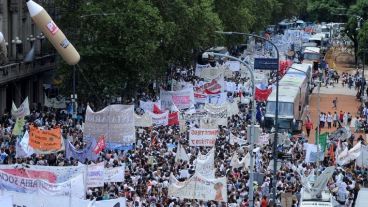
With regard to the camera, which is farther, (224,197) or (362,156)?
(362,156)

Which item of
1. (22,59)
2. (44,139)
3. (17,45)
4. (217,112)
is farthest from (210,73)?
(44,139)

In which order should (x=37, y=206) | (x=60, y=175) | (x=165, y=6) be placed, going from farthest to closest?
(x=165, y=6) < (x=60, y=175) < (x=37, y=206)

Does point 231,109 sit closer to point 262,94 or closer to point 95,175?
point 262,94

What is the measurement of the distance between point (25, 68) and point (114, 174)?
110ft

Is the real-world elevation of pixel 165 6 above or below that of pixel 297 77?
above

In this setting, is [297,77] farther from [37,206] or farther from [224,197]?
[37,206]

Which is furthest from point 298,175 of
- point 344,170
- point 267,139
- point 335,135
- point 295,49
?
point 295,49

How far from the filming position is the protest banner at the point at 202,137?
43156mm

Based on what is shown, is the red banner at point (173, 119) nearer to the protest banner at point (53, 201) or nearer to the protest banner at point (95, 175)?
the protest banner at point (95, 175)

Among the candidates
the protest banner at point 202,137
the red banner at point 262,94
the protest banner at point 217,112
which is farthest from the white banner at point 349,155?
the red banner at point 262,94

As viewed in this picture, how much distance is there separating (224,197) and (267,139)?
47.7 feet

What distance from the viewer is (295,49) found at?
383 feet

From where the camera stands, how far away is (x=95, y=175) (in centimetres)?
3378

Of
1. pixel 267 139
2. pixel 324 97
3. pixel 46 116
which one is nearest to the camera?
pixel 267 139
